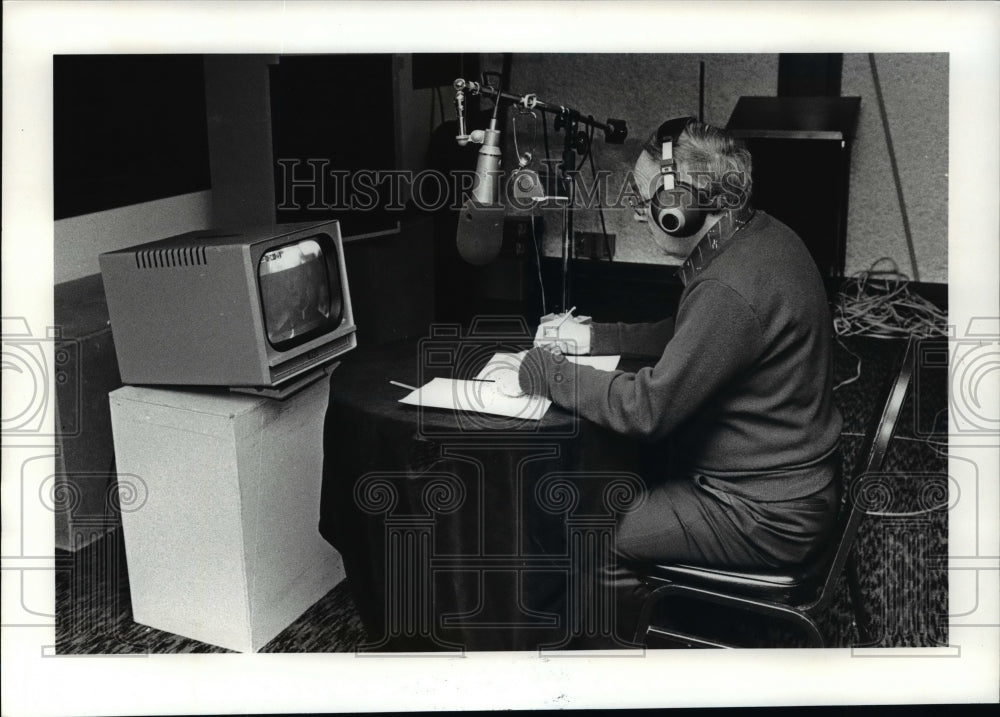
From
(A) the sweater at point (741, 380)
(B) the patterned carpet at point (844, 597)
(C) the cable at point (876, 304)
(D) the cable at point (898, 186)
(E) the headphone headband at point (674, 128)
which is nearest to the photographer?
(A) the sweater at point (741, 380)

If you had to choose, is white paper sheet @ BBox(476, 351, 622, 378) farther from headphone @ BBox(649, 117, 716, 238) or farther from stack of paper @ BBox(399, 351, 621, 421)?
headphone @ BBox(649, 117, 716, 238)

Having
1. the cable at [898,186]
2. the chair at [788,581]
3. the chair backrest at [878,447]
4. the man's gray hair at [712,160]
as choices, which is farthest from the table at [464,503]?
the cable at [898,186]

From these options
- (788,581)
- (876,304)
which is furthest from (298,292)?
(876,304)

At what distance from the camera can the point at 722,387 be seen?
1529 millimetres

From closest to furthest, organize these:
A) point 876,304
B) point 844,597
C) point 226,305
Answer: point 226,305
point 844,597
point 876,304

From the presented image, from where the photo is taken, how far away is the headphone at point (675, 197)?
160 cm

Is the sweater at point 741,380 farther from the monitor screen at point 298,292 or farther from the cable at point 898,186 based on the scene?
the cable at point 898,186

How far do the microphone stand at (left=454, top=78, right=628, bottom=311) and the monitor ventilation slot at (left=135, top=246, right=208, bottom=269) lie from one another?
0.51 metres

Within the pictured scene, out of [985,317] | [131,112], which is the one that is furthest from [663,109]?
[131,112]

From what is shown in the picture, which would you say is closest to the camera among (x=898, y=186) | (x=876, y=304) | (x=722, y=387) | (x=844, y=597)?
(x=722, y=387)

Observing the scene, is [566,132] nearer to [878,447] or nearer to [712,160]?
[712,160]

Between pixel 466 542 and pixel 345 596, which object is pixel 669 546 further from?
pixel 345 596

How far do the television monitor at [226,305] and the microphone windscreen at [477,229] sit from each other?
26cm

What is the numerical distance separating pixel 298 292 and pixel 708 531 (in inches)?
34.3
